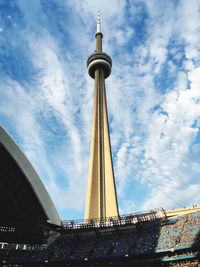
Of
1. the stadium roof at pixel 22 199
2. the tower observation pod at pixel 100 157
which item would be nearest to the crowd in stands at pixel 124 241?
the stadium roof at pixel 22 199

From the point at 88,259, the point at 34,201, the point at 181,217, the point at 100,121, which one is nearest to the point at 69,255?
the point at 88,259

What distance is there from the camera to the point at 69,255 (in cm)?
3947

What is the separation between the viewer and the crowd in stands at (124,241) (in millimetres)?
35531

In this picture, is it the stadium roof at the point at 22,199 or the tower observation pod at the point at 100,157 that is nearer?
the stadium roof at the point at 22,199

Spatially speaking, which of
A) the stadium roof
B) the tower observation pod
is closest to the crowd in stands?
the stadium roof

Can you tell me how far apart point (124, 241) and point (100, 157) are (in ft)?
112

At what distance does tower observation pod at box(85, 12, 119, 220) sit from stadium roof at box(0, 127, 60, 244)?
60.6 feet

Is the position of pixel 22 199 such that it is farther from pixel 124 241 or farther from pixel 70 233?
pixel 124 241

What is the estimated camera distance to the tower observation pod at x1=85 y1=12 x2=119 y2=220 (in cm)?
6519

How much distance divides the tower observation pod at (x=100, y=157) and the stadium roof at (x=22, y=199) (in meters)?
18.5

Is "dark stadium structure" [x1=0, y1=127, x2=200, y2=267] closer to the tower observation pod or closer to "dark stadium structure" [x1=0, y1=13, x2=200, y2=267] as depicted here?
"dark stadium structure" [x1=0, y1=13, x2=200, y2=267]

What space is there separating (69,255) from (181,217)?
1702cm

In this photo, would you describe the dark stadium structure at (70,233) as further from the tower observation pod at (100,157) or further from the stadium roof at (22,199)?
the tower observation pod at (100,157)

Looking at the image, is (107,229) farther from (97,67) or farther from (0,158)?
(97,67)
